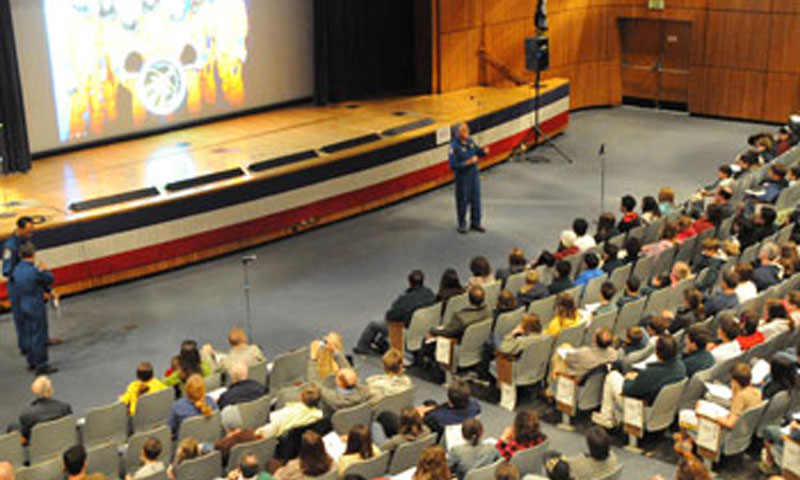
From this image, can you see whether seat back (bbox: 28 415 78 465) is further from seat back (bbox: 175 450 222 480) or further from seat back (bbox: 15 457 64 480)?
seat back (bbox: 175 450 222 480)

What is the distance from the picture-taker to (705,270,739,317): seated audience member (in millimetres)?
9305

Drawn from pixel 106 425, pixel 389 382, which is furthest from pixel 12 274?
pixel 389 382

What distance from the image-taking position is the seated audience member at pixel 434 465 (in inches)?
252

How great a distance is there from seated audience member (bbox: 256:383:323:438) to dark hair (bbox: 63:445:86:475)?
3.92 ft

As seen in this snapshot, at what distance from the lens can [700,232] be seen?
11.6 meters

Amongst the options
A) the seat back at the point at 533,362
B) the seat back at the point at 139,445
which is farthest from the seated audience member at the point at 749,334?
the seat back at the point at 139,445

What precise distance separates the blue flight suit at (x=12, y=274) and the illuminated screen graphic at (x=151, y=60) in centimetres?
460

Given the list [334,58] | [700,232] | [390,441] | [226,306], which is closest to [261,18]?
[334,58]

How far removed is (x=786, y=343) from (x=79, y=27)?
10087mm

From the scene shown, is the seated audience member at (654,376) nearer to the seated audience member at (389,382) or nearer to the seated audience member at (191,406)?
the seated audience member at (389,382)

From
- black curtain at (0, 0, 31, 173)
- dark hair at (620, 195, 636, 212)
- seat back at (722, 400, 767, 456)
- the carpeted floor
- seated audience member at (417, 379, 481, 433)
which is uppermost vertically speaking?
black curtain at (0, 0, 31, 173)

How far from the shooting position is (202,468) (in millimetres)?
7047

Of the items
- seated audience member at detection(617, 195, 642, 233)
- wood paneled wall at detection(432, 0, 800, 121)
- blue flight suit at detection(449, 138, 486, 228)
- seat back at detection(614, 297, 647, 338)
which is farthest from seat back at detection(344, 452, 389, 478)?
wood paneled wall at detection(432, 0, 800, 121)

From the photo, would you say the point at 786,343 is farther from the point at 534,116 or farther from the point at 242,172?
the point at 534,116
